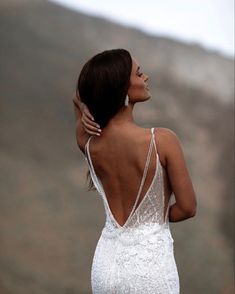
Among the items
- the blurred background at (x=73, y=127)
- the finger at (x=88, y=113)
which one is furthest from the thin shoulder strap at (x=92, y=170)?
the blurred background at (x=73, y=127)

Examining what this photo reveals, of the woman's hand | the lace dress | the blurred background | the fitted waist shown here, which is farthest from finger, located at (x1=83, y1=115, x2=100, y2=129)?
the blurred background

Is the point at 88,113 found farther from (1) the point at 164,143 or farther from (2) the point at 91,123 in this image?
(1) the point at 164,143

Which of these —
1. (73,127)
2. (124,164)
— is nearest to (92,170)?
(124,164)

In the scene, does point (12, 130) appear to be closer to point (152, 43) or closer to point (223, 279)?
point (152, 43)

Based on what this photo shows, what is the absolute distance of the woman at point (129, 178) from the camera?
2355 mm

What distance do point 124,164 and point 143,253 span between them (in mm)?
254

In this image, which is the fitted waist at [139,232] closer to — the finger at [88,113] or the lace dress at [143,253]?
the lace dress at [143,253]

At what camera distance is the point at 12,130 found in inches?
189

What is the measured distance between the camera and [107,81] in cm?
233

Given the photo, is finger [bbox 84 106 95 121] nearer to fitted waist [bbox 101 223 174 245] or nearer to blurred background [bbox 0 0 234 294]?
fitted waist [bbox 101 223 174 245]

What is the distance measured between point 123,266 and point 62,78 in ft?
8.27

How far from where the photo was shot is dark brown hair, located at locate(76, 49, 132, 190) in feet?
7.64

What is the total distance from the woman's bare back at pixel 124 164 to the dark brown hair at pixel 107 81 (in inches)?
3.7

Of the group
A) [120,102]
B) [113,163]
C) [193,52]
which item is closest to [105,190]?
[113,163]
